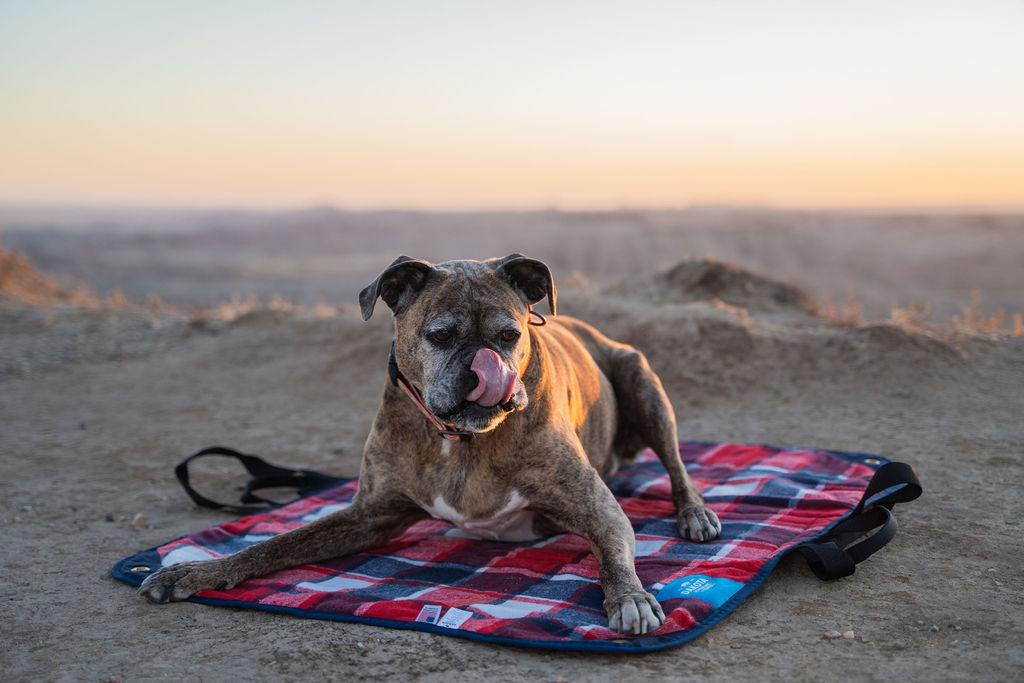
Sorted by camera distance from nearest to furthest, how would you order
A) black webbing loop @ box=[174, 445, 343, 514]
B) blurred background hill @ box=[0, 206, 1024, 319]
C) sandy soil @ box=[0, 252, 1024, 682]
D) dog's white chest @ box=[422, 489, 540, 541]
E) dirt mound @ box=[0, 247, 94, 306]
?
sandy soil @ box=[0, 252, 1024, 682]
dog's white chest @ box=[422, 489, 540, 541]
black webbing loop @ box=[174, 445, 343, 514]
dirt mound @ box=[0, 247, 94, 306]
blurred background hill @ box=[0, 206, 1024, 319]

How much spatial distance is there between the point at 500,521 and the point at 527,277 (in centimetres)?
125

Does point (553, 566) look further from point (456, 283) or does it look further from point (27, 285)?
point (27, 285)

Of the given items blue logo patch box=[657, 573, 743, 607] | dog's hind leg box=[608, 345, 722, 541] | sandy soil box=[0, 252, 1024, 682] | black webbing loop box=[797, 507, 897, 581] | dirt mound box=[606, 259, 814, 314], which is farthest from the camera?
dirt mound box=[606, 259, 814, 314]

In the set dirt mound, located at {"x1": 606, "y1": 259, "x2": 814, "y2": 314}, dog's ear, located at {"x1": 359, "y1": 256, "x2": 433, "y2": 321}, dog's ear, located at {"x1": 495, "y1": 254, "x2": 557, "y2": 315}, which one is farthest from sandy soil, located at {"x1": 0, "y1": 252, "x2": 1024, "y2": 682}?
dog's ear, located at {"x1": 495, "y1": 254, "x2": 557, "y2": 315}

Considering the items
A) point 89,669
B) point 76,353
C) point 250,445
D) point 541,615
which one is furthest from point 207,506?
point 76,353

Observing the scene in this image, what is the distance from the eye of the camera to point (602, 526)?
12.7 ft

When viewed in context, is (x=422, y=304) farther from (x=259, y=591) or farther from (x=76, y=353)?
(x=76, y=353)

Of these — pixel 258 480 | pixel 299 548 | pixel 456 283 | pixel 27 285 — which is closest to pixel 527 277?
pixel 456 283

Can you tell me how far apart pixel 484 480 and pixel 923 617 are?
2.00 meters

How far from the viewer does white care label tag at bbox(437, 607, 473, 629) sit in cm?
344

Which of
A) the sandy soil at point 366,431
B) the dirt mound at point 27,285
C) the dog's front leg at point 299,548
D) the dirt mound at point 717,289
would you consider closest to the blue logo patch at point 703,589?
the sandy soil at point 366,431

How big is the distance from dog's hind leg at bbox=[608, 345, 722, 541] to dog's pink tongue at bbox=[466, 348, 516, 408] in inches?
60.5

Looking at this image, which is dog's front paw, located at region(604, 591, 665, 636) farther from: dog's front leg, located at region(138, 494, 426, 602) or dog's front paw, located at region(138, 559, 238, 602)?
dog's front paw, located at region(138, 559, 238, 602)

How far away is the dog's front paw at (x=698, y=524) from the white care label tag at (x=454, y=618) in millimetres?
1409
